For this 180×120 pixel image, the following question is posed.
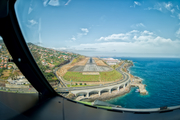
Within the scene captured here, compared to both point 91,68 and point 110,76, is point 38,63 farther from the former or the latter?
point 110,76

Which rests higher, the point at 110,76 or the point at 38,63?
the point at 38,63

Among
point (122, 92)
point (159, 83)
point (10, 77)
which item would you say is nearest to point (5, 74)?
point (10, 77)

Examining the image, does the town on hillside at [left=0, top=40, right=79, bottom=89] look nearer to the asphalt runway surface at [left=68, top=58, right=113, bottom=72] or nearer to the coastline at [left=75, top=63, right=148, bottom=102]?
the asphalt runway surface at [left=68, top=58, right=113, bottom=72]

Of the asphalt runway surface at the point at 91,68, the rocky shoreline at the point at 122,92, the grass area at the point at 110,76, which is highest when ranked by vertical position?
the asphalt runway surface at the point at 91,68

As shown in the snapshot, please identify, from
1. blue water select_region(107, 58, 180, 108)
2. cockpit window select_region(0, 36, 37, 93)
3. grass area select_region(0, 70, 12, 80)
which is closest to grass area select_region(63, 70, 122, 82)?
blue water select_region(107, 58, 180, 108)

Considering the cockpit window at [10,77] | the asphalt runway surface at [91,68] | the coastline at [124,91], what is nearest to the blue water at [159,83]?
the coastline at [124,91]

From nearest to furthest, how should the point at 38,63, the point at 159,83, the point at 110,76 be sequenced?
the point at 159,83 → the point at 38,63 → the point at 110,76

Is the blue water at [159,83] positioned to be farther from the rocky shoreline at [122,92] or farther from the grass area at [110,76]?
the grass area at [110,76]

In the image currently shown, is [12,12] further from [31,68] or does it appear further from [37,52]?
[31,68]
